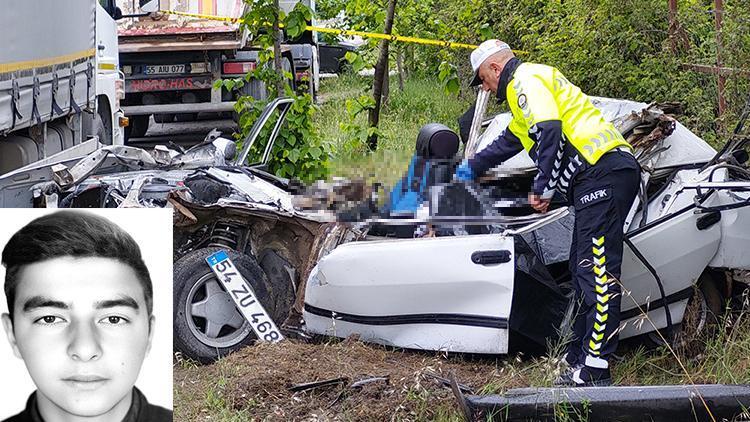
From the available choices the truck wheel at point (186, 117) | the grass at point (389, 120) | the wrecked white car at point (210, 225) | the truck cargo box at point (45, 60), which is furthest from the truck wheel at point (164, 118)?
the wrecked white car at point (210, 225)

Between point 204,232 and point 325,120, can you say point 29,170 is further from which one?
point 325,120

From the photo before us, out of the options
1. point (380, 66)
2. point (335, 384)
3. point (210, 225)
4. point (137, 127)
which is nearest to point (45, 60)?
point (380, 66)

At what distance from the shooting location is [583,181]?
521 centimetres

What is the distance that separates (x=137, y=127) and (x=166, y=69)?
1230 millimetres

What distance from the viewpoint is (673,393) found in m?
4.47

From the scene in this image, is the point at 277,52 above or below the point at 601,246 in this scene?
above

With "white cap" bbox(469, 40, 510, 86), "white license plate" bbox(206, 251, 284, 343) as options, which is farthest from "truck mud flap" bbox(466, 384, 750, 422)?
"white cap" bbox(469, 40, 510, 86)

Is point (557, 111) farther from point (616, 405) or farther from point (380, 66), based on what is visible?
point (380, 66)

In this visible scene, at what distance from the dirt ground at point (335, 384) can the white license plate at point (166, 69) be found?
887 cm

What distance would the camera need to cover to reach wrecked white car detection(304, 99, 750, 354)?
5168 mm

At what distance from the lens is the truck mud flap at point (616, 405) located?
14.5 ft

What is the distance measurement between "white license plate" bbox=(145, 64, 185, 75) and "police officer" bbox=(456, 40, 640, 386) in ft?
29.9

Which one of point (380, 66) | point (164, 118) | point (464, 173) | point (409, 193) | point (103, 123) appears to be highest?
point (464, 173)

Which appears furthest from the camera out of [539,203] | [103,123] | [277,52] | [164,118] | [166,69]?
[164,118]
